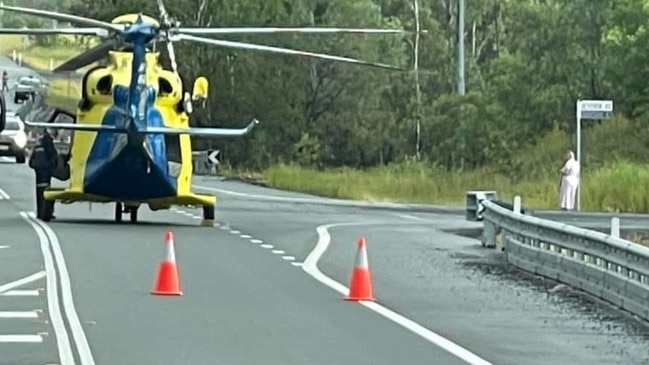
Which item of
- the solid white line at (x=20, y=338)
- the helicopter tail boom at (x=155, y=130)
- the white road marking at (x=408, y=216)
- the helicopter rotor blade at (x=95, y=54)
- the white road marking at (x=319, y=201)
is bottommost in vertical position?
the white road marking at (x=319, y=201)

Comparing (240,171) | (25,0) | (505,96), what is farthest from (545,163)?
(25,0)

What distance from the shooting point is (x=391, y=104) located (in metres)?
84.9

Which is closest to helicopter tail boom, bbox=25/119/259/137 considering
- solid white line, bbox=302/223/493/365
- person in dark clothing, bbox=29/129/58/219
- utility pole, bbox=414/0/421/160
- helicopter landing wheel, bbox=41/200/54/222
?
helicopter landing wheel, bbox=41/200/54/222

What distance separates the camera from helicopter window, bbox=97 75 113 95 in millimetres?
35781

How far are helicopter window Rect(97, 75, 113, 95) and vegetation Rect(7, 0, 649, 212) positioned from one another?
675 inches

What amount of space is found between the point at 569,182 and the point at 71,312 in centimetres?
2773

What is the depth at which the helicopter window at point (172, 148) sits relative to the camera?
3528 cm

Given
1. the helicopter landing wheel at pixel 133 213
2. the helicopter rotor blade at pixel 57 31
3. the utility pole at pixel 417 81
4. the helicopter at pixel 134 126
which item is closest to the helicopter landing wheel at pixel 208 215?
the helicopter at pixel 134 126

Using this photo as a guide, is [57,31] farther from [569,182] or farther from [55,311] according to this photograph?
[55,311]

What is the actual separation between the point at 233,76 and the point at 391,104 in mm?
7385

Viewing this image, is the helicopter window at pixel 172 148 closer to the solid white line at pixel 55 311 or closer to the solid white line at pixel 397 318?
the solid white line at pixel 55 311

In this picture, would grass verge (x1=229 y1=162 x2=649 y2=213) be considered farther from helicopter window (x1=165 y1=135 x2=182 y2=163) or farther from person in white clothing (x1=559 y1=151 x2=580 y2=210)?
helicopter window (x1=165 y1=135 x2=182 y2=163)

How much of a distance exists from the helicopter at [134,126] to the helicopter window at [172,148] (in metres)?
0.02

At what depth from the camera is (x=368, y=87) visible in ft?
273
